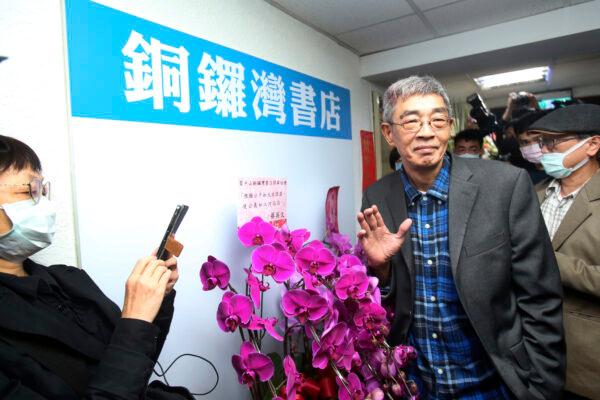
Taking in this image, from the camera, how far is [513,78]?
162 inches

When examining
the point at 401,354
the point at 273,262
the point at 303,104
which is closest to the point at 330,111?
the point at 303,104

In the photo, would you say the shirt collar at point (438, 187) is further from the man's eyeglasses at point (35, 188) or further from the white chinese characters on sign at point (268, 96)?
the man's eyeglasses at point (35, 188)

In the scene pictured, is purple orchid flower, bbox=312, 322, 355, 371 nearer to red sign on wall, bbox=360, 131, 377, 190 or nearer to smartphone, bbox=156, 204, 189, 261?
smartphone, bbox=156, 204, 189, 261

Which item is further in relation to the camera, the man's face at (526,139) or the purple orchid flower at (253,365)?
the man's face at (526,139)

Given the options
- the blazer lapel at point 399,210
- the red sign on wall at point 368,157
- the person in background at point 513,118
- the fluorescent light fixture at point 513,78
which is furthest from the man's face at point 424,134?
the fluorescent light fixture at point 513,78

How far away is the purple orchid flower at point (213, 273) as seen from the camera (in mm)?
1216

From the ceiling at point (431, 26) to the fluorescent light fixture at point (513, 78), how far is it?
3.87ft

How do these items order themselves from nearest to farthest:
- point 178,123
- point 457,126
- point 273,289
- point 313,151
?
point 178,123
point 273,289
point 313,151
point 457,126

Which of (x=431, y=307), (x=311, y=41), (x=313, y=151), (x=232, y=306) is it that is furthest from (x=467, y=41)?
(x=232, y=306)

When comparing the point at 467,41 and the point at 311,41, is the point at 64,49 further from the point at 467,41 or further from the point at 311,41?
the point at 467,41

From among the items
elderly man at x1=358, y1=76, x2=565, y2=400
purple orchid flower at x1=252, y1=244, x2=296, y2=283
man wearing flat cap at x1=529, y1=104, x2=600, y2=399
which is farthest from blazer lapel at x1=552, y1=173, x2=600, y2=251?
purple orchid flower at x1=252, y1=244, x2=296, y2=283

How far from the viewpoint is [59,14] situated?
1095 millimetres

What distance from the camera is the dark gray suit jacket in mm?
1113

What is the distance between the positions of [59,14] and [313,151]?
1.34 m
